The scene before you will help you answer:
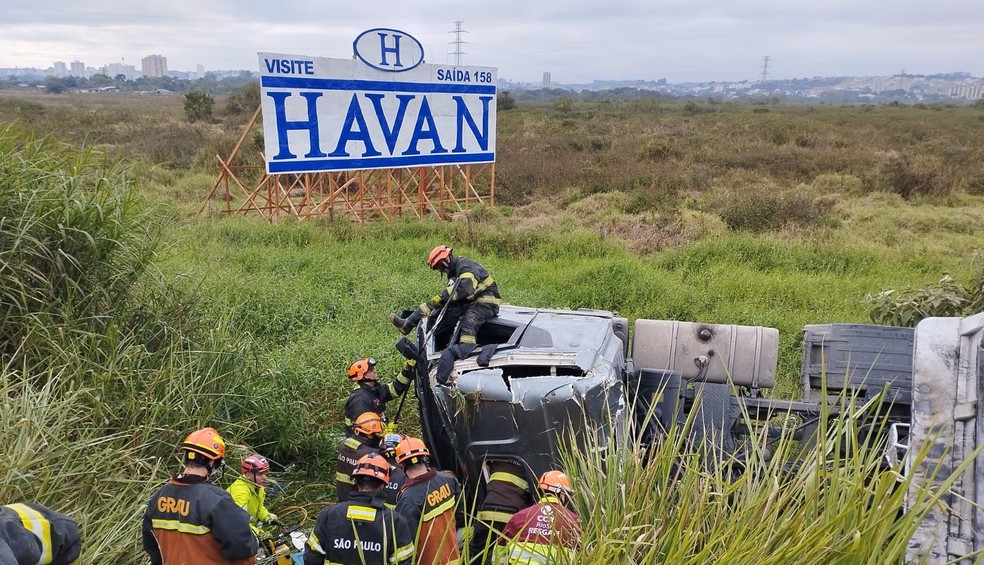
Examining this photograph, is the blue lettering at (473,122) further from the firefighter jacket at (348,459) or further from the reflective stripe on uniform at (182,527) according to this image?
the reflective stripe on uniform at (182,527)

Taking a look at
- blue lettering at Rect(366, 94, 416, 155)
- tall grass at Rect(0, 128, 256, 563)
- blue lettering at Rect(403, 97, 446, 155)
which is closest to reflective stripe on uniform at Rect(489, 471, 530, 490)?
tall grass at Rect(0, 128, 256, 563)

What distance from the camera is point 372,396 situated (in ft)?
15.3

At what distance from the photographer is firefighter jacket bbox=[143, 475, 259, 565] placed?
298 centimetres

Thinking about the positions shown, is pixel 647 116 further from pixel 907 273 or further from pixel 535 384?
pixel 535 384

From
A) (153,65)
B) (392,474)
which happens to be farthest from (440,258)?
(153,65)

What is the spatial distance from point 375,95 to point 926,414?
11407 mm

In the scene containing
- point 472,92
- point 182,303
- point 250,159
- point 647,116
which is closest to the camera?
point 182,303

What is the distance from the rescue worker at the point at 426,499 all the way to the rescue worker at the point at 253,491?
3.27ft

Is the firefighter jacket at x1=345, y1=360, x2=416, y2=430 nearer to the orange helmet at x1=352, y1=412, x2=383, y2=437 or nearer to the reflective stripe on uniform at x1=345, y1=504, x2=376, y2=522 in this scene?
the orange helmet at x1=352, y1=412, x2=383, y2=437

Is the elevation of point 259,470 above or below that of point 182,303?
below

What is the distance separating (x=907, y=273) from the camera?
9.82 m

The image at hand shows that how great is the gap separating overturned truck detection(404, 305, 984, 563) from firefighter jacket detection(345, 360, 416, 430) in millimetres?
335

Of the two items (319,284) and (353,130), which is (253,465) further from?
(353,130)

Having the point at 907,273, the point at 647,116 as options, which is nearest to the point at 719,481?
the point at 907,273
